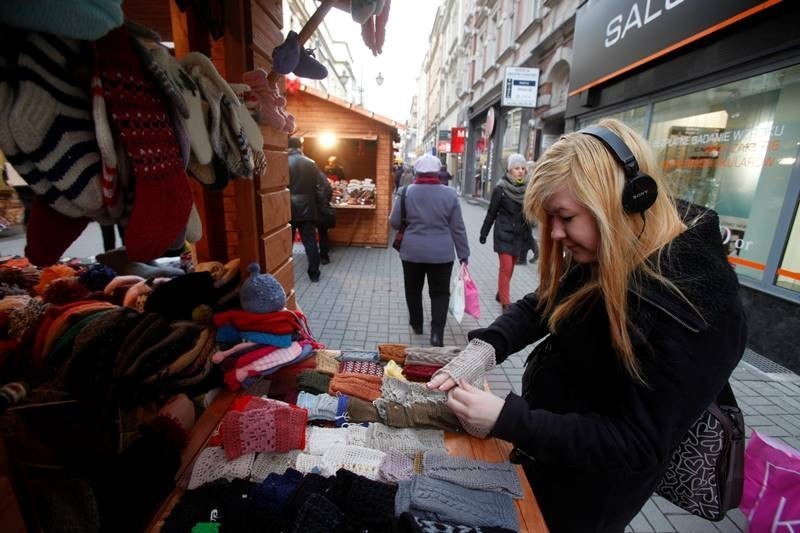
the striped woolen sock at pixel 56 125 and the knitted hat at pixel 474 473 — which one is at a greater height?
the striped woolen sock at pixel 56 125

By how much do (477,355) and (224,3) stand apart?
2.09m

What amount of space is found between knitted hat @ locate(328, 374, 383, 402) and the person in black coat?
2.56 ft

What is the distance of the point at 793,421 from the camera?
3.29 m

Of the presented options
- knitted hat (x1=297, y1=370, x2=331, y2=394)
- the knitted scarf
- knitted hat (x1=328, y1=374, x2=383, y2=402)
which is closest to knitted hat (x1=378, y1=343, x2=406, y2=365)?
knitted hat (x1=328, y1=374, x2=383, y2=402)

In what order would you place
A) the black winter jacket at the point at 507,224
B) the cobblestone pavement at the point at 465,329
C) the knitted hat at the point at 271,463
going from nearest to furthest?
the knitted hat at the point at 271,463 < the cobblestone pavement at the point at 465,329 < the black winter jacket at the point at 507,224

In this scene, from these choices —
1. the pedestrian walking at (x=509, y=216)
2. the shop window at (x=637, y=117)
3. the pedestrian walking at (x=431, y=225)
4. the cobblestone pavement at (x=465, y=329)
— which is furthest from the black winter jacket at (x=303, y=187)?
the shop window at (x=637, y=117)

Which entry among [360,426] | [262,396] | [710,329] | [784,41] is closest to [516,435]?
[710,329]

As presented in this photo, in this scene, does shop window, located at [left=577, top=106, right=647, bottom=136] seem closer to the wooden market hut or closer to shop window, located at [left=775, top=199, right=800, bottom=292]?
shop window, located at [left=775, top=199, right=800, bottom=292]

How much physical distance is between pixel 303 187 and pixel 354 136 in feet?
8.77

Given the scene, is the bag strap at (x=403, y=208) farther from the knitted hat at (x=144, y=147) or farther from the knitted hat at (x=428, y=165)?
the knitted hat at (x=144, y=147)

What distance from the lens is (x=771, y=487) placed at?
2008 mm

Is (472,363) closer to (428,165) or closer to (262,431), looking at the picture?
(262,431)

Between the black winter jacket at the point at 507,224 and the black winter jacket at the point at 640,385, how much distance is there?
395cm

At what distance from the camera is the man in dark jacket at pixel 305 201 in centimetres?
663
